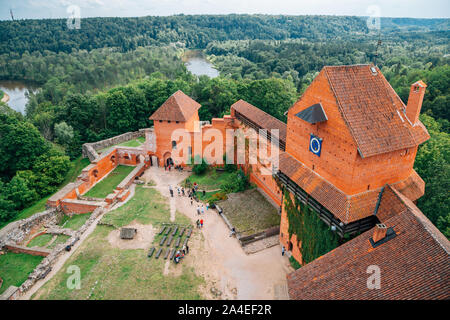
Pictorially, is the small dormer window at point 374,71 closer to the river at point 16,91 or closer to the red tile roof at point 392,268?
the red tile roof at point 392,268

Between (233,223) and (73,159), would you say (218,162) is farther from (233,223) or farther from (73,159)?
(73,159)

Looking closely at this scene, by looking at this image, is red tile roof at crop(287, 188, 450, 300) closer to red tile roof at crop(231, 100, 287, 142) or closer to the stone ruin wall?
red tile roof at crop(231, 100, 287, 142)

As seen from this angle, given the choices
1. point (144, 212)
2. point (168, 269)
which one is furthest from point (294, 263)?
point (144, 212)

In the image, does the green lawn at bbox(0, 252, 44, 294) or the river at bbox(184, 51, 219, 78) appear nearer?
the green lawn at bbox(0, 252, 44, 294)

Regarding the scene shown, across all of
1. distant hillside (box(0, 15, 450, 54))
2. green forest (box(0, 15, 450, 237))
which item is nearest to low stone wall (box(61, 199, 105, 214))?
green forest (box(0, 15, 450, 237))

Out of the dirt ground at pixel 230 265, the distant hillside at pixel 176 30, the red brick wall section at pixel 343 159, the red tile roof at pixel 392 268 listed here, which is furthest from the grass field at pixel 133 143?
the distant hillside at pixel 176 30
